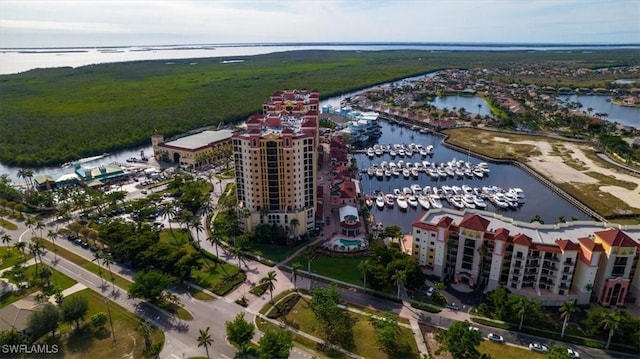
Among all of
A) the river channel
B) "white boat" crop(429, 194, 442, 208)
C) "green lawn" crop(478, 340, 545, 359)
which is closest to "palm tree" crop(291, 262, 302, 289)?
"green lawn" crop(478, 340, 545, 359)

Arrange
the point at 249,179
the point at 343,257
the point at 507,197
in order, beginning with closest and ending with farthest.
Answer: the point at 343,257, the point at 249,179, the point at 507,197

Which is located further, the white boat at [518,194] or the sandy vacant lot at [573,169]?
the white boat at [518,194]

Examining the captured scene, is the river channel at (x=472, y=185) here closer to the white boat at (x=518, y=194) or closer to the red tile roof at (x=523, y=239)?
the white boat at (x=518, y=194)

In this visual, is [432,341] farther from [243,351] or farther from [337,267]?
[243,351]

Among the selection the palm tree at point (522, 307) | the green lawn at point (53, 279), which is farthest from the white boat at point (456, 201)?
the green lawn at point (53, 279)

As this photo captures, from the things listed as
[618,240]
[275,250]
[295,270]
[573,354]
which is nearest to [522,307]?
[573,354]

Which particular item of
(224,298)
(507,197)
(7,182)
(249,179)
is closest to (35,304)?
(224,298)

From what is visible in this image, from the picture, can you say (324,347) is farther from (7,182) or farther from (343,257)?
(7,182)
